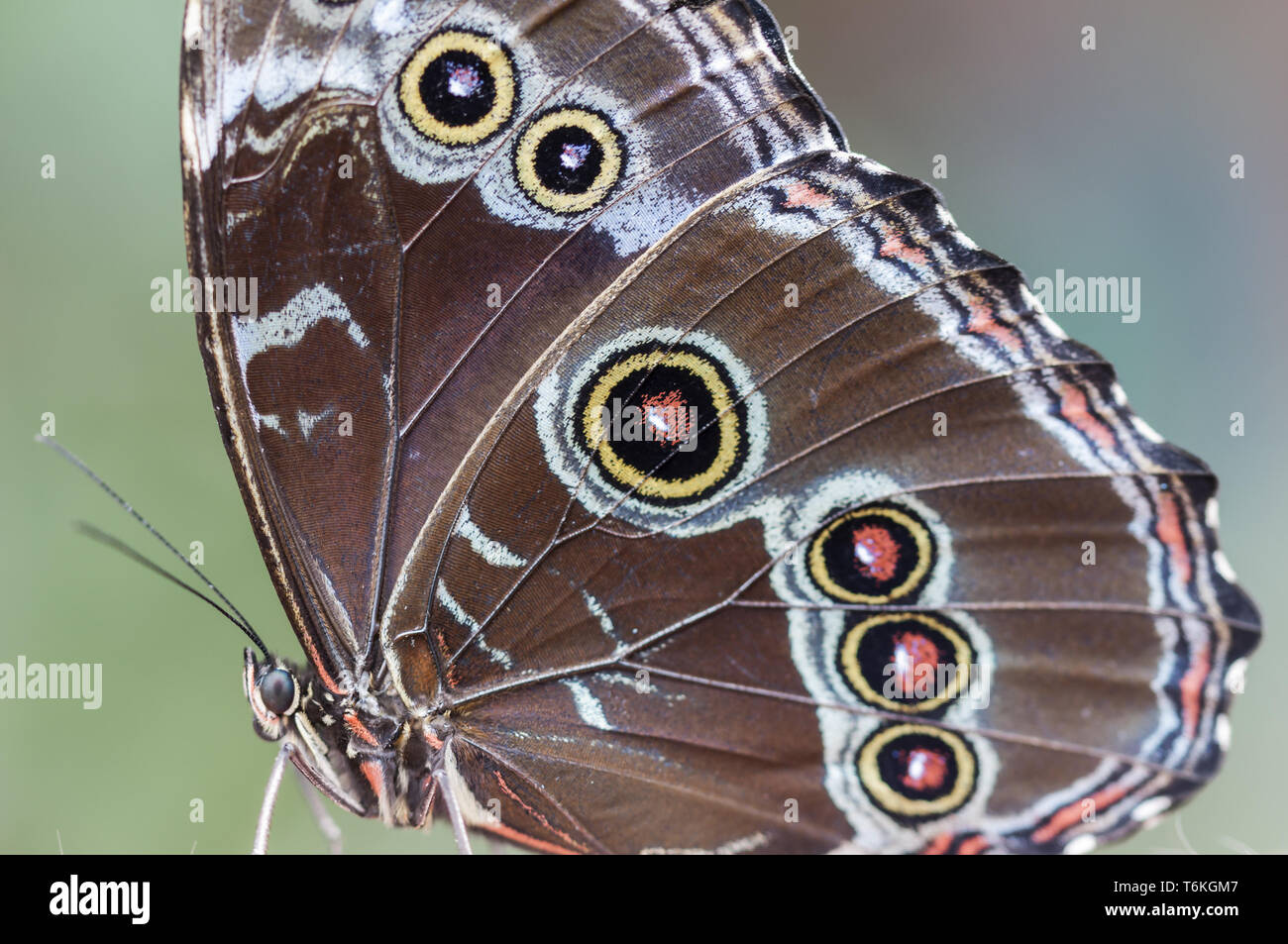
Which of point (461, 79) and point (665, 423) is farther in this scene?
point (665, 423)

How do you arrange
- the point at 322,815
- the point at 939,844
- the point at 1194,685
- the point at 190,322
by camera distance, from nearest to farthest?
the point at 1194,685 → the point at 939,844 → the point at 322,815 → the point at 190,322

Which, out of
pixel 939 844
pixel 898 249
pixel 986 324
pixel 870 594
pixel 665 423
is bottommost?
pixel 939 844

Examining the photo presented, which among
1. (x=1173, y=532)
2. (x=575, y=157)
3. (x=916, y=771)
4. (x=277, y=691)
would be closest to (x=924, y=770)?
(x=916, y=771)

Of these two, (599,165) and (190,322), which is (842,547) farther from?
(190,322)

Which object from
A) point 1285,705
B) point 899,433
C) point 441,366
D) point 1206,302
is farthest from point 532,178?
point 1206,302

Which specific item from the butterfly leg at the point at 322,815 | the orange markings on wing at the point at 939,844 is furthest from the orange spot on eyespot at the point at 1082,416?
the butterfly leg at the point at 322,815

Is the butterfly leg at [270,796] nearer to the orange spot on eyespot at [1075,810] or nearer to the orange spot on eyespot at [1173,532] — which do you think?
the orange spot on eyespot at [1075,810]
